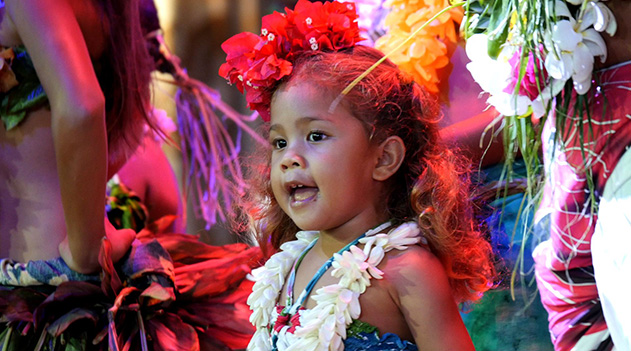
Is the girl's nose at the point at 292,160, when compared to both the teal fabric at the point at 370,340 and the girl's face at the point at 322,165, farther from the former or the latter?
the teal fabric at the point at 370,340

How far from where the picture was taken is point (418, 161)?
1.40m

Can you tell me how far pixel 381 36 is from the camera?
80.9 inches

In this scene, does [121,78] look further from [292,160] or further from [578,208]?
[578,208]

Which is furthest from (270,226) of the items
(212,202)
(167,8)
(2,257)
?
(167,8)

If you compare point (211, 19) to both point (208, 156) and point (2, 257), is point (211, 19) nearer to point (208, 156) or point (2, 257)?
point (208, 156)

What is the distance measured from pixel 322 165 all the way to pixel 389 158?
0.14m

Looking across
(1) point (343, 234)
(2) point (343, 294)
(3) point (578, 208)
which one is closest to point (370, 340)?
(2) point (343, 294)

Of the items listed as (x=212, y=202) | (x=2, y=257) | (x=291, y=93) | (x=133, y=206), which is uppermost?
(x=291, y=93)

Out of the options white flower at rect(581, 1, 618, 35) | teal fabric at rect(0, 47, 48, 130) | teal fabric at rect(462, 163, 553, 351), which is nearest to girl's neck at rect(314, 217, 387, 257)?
teal fabric at rect(462, 163, 553, 351)

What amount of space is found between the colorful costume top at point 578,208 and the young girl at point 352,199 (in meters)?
0.14

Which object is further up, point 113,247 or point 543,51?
point 543,51

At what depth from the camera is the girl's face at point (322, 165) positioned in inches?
52.1

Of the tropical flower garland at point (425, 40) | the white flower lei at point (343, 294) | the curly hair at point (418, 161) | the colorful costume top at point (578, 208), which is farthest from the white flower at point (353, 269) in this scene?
the tropical flower garland at point (425, 40)

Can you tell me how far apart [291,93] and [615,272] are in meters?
0.65
